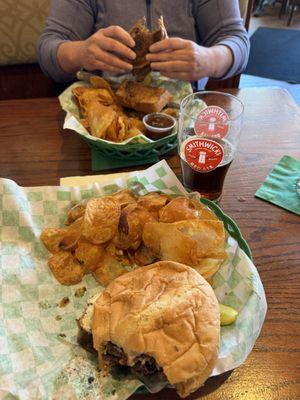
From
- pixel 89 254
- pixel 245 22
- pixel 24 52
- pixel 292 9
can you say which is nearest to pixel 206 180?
pixel 89 254

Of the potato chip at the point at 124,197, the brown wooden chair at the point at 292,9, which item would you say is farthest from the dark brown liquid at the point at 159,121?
the brown wooden chair at the point at 292,9

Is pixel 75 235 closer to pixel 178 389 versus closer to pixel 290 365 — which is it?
pixel 178 389

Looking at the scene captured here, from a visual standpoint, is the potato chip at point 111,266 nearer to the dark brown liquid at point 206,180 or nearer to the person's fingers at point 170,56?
the dark brown liquid at point 206,180

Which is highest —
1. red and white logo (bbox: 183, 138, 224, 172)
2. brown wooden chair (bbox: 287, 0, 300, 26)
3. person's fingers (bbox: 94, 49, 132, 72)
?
person's fingers (bbox: 94, 49, 132, 72)

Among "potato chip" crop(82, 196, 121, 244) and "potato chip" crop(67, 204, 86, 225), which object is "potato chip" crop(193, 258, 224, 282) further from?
"potato chip" crop(67, 204, 86, 225)

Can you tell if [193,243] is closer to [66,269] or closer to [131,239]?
[131,239]

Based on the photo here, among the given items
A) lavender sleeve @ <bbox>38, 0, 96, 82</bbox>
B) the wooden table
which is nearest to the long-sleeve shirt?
lavender sleeve @ <bbox>38, 0, 96, 82</bbox>
